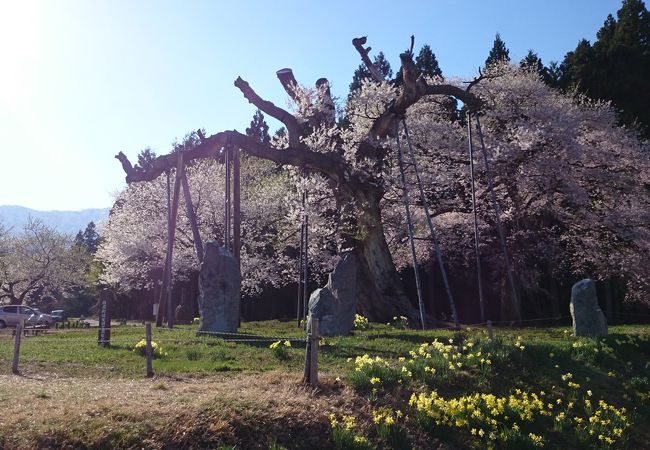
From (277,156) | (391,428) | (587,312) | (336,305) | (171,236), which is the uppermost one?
(277,156)

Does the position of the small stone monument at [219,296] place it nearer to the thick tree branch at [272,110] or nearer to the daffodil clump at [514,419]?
the daffodil clump at [514,419]

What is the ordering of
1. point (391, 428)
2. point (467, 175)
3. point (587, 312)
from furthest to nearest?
1. point (467, 175)
2. point (587, 312)
3. point (391, 428)

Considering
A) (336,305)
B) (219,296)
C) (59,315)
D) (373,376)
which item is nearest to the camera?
(373,376)

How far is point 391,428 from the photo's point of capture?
7301 mm

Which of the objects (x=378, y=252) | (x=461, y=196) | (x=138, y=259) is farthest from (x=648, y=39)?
(x=138, y=259)

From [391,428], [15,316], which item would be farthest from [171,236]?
[15,316]

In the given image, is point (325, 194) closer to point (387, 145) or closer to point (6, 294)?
point (387, 145)

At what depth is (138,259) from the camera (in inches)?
1395

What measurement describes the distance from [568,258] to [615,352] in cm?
1435

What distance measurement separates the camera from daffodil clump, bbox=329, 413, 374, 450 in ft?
22.4

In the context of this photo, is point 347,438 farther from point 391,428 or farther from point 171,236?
point 171,236

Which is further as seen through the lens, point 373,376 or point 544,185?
point 544,185

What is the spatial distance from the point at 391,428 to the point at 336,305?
832cm

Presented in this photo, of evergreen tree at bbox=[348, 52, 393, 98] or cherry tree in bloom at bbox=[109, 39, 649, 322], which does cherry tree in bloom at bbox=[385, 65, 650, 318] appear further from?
evergreen tree at bbox=[348, 52, 393, 98]
